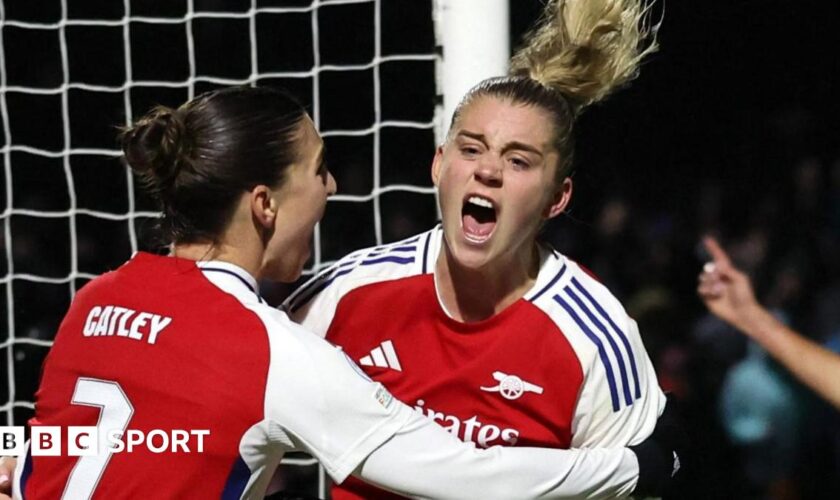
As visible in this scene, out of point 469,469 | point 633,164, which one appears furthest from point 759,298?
point 469,469

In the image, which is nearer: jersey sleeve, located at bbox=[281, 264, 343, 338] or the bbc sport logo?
the bbc sport logo

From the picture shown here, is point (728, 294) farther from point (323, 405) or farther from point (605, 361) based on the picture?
point (323, 405)

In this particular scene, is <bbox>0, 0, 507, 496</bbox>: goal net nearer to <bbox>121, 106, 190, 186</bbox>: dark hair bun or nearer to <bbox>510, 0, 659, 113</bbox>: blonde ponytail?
<bbox>510, 0, 659, 113</bbox>: blonde ponytail

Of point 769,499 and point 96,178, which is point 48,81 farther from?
point 769,499

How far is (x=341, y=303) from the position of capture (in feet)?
7.33

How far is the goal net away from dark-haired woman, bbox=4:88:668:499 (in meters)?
2.01

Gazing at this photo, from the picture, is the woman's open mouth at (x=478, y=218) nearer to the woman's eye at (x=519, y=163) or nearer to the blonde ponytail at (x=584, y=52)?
the woman's eye at (x=519, y=163)

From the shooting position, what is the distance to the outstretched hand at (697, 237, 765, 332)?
2084mm

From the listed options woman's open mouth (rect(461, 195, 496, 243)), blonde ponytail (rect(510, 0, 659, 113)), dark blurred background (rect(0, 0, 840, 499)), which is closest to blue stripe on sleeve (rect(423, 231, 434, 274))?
woman's open mouth (rect(461, 195, 496, 243))

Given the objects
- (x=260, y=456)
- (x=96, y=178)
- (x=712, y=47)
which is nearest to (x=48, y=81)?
(x=96, y=178)

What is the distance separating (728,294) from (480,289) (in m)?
0.41

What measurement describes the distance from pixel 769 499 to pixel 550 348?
6.41ft

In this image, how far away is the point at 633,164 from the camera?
14.6 feet

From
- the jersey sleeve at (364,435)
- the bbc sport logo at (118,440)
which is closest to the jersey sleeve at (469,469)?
the jersey sleeve at (364,435)
